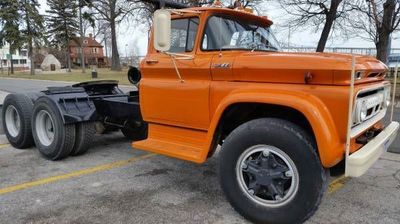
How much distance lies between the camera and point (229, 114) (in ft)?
13.2

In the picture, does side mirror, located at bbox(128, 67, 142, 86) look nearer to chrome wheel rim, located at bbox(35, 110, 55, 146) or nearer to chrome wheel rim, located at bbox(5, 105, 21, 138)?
chrome wheel rim, located at bbox(35, 110, 55, 146)

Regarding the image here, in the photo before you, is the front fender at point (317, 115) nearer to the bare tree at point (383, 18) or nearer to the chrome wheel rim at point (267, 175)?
the chrome wheel rim at point (267, 175)

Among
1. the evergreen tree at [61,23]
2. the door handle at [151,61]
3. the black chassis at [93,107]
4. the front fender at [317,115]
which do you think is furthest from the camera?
the evergreen tree at [61,23]

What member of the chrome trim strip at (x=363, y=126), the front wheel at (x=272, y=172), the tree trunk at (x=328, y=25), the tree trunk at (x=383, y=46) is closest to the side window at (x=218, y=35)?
the front wheel at (x=272, y=172)

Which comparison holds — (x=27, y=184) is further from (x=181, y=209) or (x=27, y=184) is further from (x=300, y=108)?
(x=300, y=108)

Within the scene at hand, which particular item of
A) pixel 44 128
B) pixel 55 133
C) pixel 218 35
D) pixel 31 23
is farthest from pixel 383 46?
pixel 31 23

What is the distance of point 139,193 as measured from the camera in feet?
14.8

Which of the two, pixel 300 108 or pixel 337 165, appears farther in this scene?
pixel 337 165

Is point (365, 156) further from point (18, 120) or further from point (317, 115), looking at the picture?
point (18, 120)

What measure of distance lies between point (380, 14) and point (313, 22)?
4.18 metres

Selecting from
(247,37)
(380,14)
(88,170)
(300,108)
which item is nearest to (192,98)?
(247,37)

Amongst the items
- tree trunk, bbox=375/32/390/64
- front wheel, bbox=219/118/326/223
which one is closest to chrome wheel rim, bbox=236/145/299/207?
front wheel, bbox=219/118/326/223

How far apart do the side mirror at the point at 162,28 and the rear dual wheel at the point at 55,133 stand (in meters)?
2.58

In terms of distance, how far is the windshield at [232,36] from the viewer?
14.1 feet
